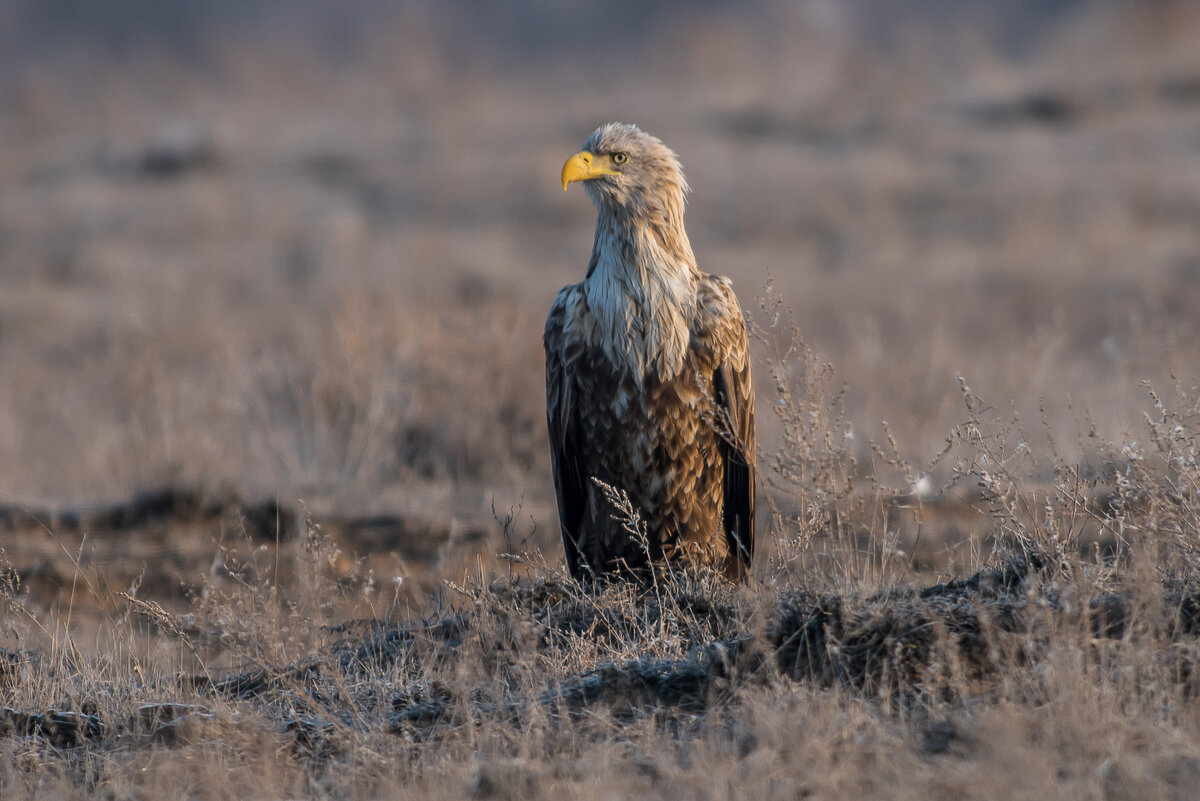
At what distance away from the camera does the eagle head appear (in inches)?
209

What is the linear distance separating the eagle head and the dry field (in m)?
0.69

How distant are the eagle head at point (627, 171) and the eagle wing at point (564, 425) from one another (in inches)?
17.1

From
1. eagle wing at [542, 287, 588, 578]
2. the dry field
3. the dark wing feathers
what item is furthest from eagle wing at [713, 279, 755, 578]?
eagle wing at [542, 287, 588, 578]

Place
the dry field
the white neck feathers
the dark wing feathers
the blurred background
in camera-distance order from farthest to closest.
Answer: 1. the blurred background
2. the dark wing feathers
3. the white neck feathers
4. the dry field

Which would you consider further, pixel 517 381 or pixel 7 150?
pixel 7 150

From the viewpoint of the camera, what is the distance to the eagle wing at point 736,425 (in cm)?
527

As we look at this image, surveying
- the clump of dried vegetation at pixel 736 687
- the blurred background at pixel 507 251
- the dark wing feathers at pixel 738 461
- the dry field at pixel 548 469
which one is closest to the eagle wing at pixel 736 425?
the dark wing feathers at pixel 738 461

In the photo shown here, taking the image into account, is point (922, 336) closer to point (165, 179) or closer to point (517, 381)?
point (517, 381)

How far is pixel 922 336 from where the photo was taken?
41.2 feet

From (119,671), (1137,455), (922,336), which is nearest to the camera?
(1137,455)

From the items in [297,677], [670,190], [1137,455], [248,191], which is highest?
[248,191]

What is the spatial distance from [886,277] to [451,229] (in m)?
6.79

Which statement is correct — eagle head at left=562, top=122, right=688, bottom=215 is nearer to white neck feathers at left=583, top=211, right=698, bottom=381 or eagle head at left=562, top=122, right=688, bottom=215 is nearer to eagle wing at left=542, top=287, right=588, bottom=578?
white neck feathers at left=583, top=211, right=698, bottom=381

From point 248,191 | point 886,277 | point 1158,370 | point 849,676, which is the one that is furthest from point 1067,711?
point 248,191
